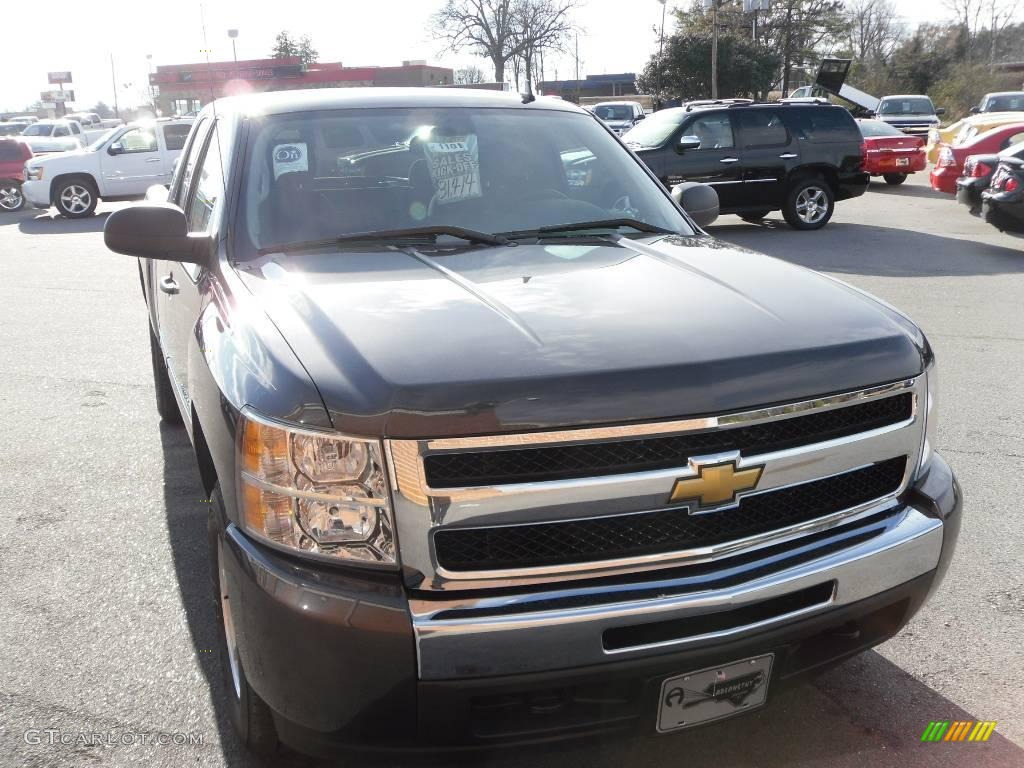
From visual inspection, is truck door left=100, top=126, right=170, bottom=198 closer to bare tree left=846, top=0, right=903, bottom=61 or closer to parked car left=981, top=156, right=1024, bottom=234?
parked car left=981, top=156, right=1024, bottom=234

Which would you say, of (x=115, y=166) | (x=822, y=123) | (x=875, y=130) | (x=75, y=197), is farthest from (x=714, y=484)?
(x=75, y=197)

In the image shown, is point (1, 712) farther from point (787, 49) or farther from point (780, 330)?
point (787, 49)

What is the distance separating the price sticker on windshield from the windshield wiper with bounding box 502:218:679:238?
0.91 feet

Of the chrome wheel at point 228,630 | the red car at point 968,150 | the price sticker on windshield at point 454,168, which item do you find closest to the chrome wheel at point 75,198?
the red car at point 968,150

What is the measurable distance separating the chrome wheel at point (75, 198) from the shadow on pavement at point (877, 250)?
40.1 feet

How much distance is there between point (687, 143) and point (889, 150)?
810 cm

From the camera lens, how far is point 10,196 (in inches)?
838

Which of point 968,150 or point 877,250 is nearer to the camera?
point 877,250

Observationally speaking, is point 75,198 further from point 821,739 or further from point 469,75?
point 469,75

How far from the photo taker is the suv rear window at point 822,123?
14.2 m

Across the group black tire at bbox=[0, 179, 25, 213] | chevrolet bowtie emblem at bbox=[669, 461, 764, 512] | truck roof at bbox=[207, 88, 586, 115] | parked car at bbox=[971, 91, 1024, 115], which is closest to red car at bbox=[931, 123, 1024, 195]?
truck roof at bbox=[207, 88, 586, 115]

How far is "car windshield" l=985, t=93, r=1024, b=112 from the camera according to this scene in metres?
28.5

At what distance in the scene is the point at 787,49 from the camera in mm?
53062

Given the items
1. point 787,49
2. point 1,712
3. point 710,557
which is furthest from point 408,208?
point 787,49
